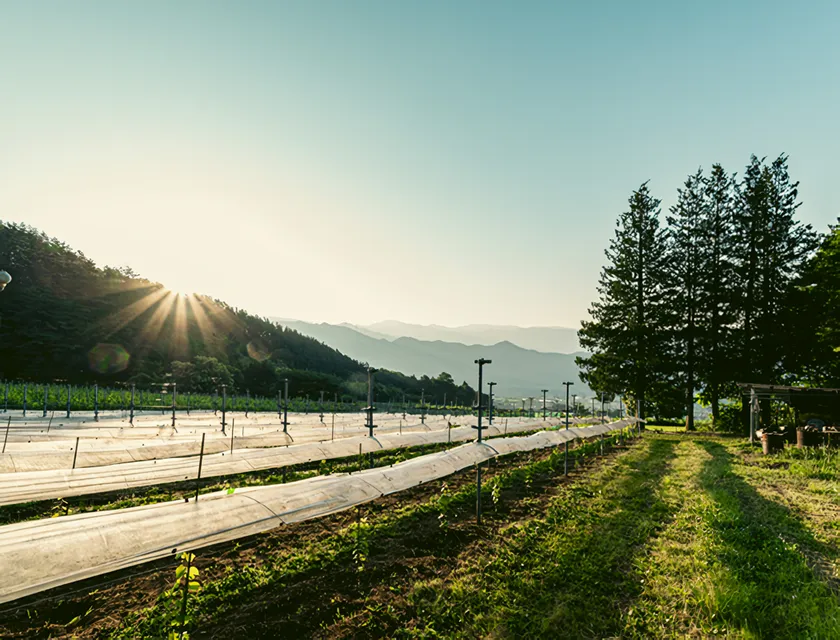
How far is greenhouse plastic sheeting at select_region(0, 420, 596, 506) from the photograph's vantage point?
8.46 meters

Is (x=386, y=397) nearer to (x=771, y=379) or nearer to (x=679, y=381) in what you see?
(x=679, y=381)

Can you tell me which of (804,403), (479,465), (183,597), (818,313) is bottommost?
(183,597)

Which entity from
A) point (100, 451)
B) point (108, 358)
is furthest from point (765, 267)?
point (108, 358)

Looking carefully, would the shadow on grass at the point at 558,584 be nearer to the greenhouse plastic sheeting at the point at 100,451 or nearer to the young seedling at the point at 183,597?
the young seedling at the point at 183,597

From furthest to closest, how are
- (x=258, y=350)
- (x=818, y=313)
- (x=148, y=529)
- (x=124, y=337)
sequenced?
(x=258, y=350)
(x=124, y=337)
(x=818, y=313)
(x=148, y=529)

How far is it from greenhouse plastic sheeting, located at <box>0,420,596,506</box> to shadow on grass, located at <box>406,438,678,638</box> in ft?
25.7

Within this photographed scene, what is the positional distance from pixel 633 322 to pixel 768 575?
103 feet

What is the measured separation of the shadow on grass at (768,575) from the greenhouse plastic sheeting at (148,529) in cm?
625

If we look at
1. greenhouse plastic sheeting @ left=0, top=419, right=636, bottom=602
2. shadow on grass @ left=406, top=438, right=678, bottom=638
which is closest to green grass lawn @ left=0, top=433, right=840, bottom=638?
shadow on grass @ left=406, top=438, right=678, bottom=638

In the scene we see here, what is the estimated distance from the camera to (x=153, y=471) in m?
11.1

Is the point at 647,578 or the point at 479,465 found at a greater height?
the point at 479,465

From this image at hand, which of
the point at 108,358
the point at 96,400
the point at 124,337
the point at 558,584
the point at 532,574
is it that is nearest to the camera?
the point at 558,584

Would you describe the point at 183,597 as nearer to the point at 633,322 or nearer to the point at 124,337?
the point at 633,322

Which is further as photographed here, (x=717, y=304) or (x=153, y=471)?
(x=717, y=304)
